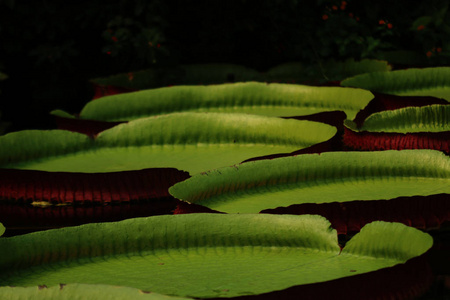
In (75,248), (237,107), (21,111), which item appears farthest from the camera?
(21,111)

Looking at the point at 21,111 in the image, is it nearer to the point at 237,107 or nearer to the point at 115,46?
the point at 115,46

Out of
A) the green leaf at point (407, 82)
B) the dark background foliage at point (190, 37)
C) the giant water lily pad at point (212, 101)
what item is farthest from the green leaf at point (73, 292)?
the dark background foliage at point (190, 37)

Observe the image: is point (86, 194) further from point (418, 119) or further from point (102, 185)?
point (418, 119)

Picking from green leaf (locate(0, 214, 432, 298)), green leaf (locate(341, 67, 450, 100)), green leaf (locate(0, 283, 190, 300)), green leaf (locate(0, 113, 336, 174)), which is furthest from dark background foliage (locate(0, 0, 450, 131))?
green leaf (locate(0, 283, 190, 300))

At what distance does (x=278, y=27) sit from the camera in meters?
3.29

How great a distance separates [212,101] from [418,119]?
57cm

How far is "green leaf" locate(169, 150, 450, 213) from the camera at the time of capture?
102 centimetres

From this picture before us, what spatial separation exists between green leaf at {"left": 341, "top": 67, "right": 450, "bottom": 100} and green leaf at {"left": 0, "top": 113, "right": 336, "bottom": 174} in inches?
21.6

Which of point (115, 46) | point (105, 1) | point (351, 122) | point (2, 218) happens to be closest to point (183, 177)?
point (2, 218)

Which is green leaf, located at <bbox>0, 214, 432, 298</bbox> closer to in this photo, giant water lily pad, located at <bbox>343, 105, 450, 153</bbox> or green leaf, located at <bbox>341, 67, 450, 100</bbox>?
giant water lily pad, located at <bbox>343, 105, 450, 153</bbox>

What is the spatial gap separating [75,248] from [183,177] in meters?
0.33

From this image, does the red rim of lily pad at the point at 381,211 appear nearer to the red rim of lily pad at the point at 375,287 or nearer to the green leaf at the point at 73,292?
the red rim of lily pad at the point at 375,287

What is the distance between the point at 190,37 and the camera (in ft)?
11.4

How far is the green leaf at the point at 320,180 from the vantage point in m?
1.02
